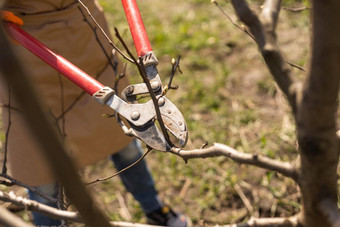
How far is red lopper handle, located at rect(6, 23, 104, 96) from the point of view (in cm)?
121

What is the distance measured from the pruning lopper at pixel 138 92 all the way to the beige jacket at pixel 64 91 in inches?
11.8

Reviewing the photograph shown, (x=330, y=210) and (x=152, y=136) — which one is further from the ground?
(x=152, y=136)

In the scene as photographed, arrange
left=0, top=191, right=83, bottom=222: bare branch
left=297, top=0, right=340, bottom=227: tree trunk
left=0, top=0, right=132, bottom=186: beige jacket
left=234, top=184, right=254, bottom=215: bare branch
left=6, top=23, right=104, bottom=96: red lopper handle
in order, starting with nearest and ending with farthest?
left=297, top=0, right=340, bottom=227: tree trunk, left=0, top=191, right=83, bottom=222: bare branch, left=6, top=23, right=104, bottom=96: red lopper handle, left=0, top=0, right=132, bottom=186: beige jacket, left=234, top=184, right=254, bottom=215: bare branch

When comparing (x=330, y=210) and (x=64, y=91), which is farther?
(x=64, y=91)

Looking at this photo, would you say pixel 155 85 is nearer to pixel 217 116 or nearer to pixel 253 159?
pixel 253 159

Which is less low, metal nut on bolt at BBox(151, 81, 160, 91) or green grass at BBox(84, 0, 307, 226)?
metal nut on bolt at BBox(151, 81, 160, 91)

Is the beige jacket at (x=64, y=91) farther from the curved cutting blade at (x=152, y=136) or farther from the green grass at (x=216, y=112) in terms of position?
the green grass at (x=216, y=112)

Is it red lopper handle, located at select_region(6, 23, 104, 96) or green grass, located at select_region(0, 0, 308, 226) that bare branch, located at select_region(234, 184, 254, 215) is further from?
red lopper handle, located at select_region(6, 23, 104, 96)

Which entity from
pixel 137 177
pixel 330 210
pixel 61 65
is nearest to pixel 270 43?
pixel 330 210

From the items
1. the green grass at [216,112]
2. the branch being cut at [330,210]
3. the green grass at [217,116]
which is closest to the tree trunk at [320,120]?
the branch being cut at [330,210]

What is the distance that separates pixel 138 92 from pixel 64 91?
0.50 metres

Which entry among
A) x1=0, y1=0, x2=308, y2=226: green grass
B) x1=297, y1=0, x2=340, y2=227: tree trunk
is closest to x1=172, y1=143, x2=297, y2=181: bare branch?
x1=297, y1=0, x2=340, y2=227: tree trunk

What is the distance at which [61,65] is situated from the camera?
124 centimetres

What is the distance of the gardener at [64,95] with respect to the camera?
5.18 ft
